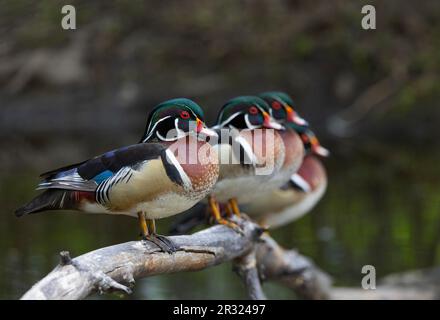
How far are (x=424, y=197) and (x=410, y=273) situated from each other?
2957 mm

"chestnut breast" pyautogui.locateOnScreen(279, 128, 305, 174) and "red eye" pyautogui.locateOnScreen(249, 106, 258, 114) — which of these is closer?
"red eye" pyautogui.locateOnScreen(249, 106, 258, 114)

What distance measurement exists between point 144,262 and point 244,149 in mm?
906

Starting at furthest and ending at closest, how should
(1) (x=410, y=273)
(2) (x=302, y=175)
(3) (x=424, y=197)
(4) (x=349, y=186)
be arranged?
(4) (x=349, y=186), (3) (x=424, y=197), (1) (x=410, y=273), (2) (x=302, y=175)

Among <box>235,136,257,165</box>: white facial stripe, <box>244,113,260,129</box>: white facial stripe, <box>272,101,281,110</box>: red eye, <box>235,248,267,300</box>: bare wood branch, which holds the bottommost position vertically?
<box>235,248,267,300</box>: bare wood branch

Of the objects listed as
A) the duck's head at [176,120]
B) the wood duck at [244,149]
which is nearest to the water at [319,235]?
the wood duck at [244,149]

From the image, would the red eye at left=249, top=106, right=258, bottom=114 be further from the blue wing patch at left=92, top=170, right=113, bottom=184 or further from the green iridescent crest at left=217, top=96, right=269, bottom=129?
the blue wing patch at left=92, top=170, right=113, bottom=184

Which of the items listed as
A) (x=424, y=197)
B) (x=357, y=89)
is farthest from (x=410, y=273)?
(x=357, y=89)

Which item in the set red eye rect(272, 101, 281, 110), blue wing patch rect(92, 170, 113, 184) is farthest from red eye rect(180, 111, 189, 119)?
red eye rect(272, 101, 281, 110)

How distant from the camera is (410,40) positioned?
44.6 ft

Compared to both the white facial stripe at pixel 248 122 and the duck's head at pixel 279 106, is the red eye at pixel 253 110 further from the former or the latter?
the duck's head at pixel 279 106

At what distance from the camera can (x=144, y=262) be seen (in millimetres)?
2807

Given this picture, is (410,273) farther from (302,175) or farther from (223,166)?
(223,166)

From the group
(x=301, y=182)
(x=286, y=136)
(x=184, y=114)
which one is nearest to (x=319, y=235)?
(x=301, y=182)

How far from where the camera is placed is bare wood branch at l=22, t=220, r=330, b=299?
2350 millimetres
